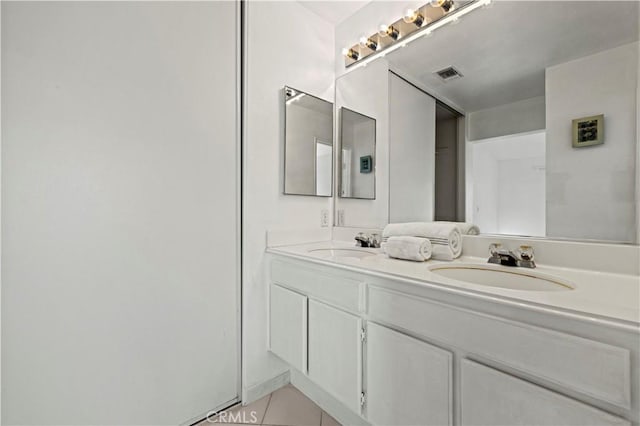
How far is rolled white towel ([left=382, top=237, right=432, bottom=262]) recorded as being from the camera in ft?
3.88

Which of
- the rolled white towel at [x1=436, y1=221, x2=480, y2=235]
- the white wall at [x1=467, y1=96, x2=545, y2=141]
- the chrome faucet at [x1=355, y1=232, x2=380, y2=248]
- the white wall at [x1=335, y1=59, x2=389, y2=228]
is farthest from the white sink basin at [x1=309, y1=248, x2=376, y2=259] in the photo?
the white wall at [x1=467, y1=96, x2=545, y2=141]

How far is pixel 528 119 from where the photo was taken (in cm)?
118

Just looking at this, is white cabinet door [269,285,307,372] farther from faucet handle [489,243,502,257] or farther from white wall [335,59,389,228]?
faucet handle [489,243,502,257]

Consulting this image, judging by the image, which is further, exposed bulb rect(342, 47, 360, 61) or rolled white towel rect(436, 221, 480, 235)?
exposed bulb rect(342, 47, 360, 61)

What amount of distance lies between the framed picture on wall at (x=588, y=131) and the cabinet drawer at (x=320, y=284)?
3.28ft

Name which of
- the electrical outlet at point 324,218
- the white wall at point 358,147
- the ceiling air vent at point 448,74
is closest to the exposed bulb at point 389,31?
the ceiling air vent at point 448,74

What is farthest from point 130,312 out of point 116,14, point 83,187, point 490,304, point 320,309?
point 490,304

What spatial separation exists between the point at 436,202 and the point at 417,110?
550mm

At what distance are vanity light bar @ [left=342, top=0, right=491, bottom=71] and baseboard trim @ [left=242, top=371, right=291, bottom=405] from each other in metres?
2.06

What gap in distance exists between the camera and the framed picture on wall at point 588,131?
1.01 metres

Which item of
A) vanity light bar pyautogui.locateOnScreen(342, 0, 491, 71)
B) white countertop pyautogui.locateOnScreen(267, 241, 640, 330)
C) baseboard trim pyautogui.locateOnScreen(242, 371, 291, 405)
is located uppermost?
vanity light bar pyautogui.locateOnScreen(342, 0, 491, 71)

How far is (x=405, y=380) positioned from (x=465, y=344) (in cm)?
28

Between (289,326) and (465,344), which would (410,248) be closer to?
(465,344)

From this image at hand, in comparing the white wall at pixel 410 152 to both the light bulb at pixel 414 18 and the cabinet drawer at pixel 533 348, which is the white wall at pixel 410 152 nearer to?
the light bulb at pixel 414 18
